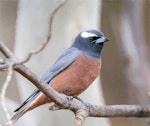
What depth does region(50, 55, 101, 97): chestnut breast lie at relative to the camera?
11.7 feet

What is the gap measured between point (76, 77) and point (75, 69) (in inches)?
2.3

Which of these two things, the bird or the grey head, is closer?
the bird

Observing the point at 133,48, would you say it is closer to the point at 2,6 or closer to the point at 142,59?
the point at 142,59

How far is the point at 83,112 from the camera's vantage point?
9.83 feet

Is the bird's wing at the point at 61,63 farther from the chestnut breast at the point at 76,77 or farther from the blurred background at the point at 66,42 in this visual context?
the blurred background at the point at 66,42

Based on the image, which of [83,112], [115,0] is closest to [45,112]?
[83,112]

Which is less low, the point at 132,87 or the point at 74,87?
the point at 74,87

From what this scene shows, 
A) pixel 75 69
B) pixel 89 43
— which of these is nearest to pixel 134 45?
pixel 89 43

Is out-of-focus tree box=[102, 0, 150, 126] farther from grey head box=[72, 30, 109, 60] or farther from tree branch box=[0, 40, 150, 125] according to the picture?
tree branch box=[0, 40, 150, 125]

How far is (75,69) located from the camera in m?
3.61

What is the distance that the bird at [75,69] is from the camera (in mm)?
3496

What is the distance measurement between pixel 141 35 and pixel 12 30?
6.75 feet

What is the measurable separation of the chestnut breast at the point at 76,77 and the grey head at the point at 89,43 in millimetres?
83

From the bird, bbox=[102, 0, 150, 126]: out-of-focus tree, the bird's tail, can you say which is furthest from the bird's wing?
bbox=[102, 0, 150, 126]: out-of-focus tree
